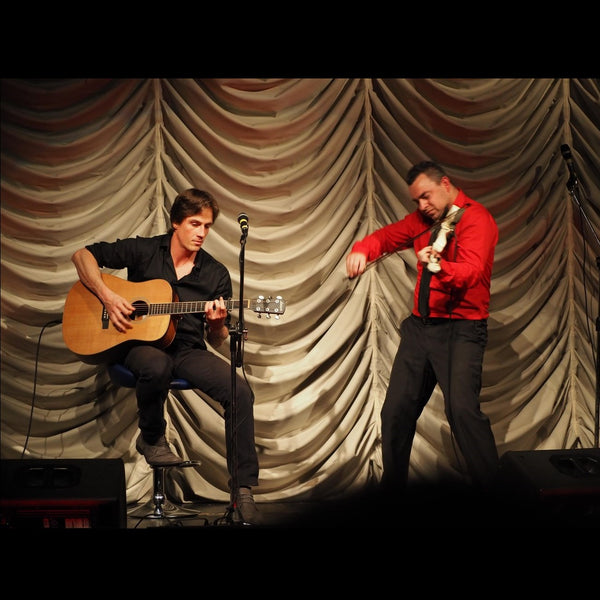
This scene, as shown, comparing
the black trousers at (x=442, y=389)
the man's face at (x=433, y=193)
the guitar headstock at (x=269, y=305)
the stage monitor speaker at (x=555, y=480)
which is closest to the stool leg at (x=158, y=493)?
the guitar headstock at (x=269, y=305)

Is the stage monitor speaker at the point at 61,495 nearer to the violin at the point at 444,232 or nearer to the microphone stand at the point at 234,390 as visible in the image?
the microphone stand at the point at 234,390

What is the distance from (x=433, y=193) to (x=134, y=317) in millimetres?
1631

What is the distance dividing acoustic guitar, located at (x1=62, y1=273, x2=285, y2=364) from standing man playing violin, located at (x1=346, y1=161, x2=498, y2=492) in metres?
0.72

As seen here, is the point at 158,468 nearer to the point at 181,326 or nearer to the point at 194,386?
the point at 194,386

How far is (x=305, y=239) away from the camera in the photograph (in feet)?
16.1

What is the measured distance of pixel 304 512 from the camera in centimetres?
436

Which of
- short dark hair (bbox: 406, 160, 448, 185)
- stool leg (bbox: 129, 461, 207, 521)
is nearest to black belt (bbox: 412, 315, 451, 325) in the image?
short dark hair (bbox: 406, 160, 448, 185)

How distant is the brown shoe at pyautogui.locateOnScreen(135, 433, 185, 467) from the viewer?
3.84m

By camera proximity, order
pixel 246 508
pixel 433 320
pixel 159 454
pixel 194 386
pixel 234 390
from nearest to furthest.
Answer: pixel 234 390
pixel 246 508
pixel 159 454
pixel 194 386
pixel 433 320

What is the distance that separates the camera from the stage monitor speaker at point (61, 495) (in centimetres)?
308

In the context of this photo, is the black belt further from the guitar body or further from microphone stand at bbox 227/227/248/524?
the guitar body

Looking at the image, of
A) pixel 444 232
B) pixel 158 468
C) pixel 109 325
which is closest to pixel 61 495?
pixel 158 468

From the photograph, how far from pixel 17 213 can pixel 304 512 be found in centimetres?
241

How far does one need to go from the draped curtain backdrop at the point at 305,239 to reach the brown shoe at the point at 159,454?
76cm
